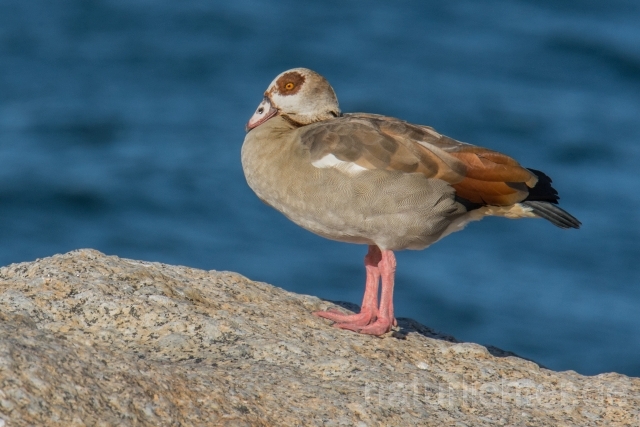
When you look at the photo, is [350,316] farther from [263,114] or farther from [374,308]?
[263,114]

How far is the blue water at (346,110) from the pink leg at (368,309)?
707 cm

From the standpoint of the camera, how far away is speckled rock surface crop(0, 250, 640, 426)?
3.91 m

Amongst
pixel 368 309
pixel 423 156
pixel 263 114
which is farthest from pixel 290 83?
pixel 368 309

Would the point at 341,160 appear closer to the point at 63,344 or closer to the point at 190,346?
the point at 190,346

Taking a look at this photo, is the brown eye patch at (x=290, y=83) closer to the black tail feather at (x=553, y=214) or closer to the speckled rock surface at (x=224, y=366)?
the speckled rock surface at (x=224, y=366)

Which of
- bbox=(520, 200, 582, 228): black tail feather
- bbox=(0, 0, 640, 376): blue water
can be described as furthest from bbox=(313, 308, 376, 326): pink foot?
bbox=(0, 0, 640, 376): blue water

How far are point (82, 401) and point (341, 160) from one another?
269 centimetres

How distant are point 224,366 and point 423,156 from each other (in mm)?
2124

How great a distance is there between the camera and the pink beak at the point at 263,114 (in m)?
6.86

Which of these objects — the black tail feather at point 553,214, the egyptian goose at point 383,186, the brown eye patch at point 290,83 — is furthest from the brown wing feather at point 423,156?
the brown eye patch at point 290,83

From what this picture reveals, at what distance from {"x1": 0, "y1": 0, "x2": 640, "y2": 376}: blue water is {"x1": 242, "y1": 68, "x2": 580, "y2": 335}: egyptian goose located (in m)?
7.45

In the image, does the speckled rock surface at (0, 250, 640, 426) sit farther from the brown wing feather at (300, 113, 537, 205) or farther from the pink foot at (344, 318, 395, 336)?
the brown wing feather at (300, 113, 537, 205)

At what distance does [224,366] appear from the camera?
4605mm

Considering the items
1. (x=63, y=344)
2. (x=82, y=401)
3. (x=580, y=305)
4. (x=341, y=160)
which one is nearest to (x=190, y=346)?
(x=63, y=344)
